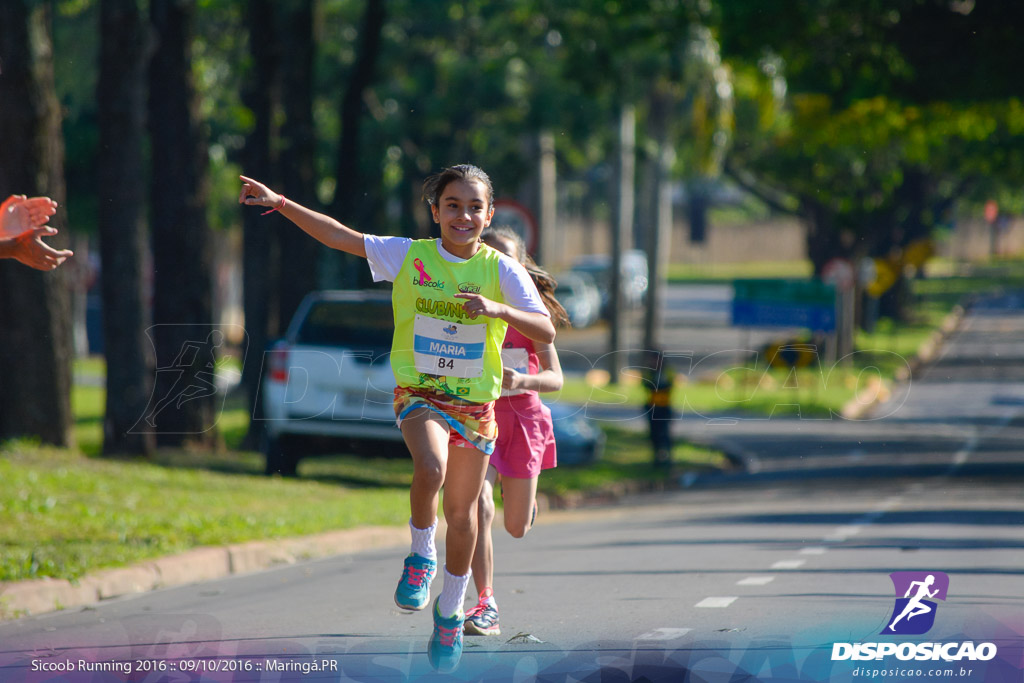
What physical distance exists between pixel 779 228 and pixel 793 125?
127ft

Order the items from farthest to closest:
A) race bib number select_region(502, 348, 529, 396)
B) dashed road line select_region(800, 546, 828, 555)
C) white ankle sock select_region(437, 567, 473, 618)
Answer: dashed road line select_region(800, 546, 828, 555) → race bib number select_region(502, 348, 529, 396) → white ankle sock select_region(437, 567, 473, 618)

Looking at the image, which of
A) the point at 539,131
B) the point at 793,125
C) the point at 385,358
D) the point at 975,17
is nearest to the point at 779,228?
the point at 539,131

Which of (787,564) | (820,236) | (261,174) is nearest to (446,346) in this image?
(787,564)

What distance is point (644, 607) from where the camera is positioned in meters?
7.43

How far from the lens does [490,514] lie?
627 centimetres

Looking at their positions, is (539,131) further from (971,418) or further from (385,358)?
(385,358)

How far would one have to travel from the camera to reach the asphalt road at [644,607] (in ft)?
18.8

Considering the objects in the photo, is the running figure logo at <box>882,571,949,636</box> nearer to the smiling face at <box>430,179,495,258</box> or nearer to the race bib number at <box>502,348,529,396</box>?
the race bib number at <box>502,348,529,396</box>

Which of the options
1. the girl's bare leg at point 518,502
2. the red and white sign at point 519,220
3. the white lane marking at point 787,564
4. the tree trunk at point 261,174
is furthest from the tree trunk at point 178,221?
the girl's bare leg at point 518,502

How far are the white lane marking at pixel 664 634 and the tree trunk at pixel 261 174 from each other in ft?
34.2

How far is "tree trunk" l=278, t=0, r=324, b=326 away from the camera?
18.2m

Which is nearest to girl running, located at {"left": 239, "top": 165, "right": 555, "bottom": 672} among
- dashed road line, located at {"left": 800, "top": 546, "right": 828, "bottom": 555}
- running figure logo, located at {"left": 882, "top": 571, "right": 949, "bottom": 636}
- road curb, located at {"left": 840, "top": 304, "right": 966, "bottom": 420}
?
running figure logo, located at {"left": 882, "top": 571, "right": 949, "bottom": 636}

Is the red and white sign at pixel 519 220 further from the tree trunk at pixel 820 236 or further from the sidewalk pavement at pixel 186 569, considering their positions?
the tree trunk at pixel 820 236

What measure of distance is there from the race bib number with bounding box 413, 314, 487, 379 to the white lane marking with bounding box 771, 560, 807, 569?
177 inches
